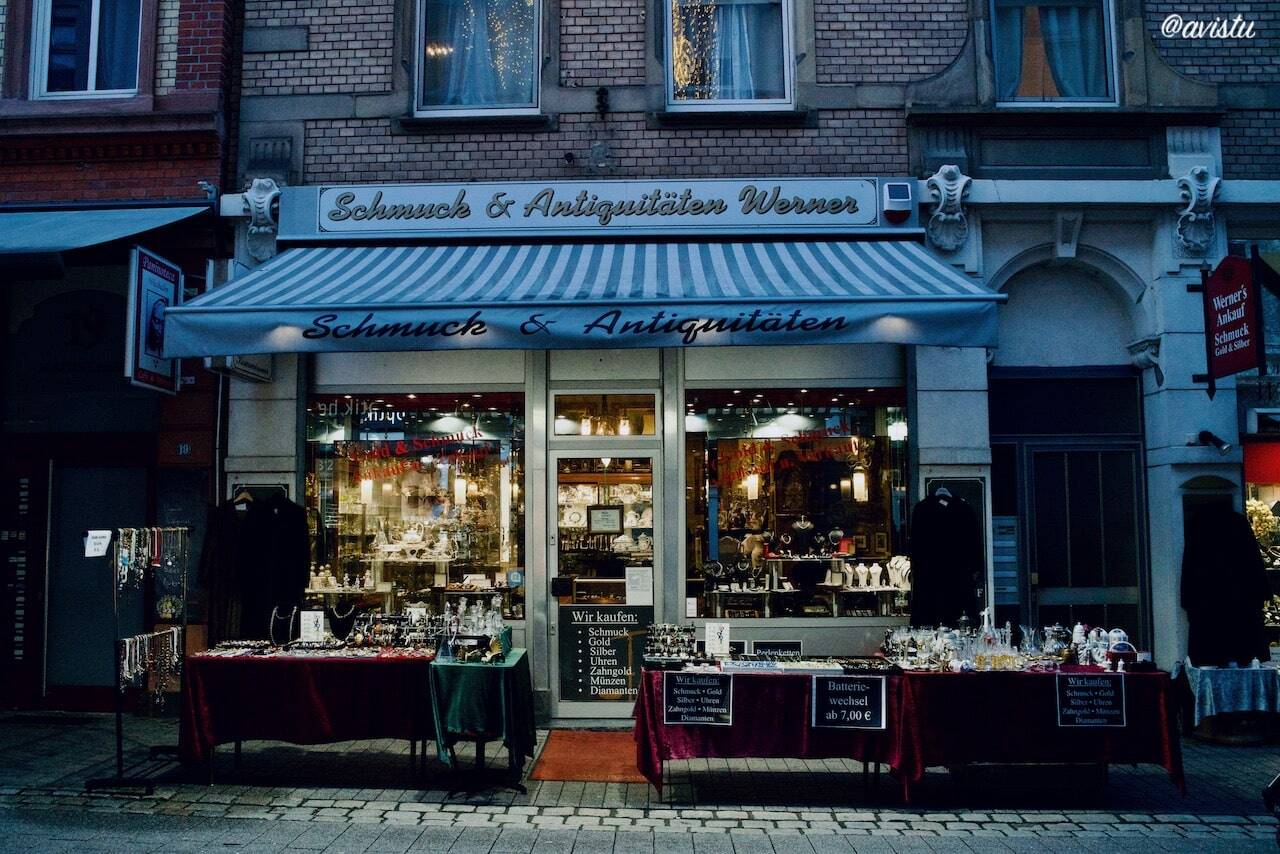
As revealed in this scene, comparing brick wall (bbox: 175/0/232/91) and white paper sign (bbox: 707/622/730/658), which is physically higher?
brick wall (bbox: 175/0/232/91)

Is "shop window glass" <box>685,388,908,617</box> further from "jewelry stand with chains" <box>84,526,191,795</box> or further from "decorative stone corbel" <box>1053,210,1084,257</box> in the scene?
"jewelry stand with chains" <box>84,526,191,795</box>

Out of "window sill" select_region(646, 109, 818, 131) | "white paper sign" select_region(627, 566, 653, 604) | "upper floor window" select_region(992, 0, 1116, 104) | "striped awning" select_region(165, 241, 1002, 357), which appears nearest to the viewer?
"striped awning" select_region(165, 241, 1002, 357)

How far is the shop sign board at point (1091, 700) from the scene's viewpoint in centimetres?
613

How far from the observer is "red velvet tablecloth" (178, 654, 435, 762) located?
6586mm

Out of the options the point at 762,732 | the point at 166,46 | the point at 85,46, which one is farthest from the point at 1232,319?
the point at 85,46

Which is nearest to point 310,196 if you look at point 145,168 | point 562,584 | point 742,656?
point 145,168

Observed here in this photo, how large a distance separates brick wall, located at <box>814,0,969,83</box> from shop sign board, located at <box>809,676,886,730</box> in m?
5.39

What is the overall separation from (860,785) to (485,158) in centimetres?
602

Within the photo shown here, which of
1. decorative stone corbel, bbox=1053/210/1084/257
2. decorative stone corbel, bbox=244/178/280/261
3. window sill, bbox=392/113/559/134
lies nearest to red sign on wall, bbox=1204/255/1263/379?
decorative stone corbel, bbox=1053/210/1084/257

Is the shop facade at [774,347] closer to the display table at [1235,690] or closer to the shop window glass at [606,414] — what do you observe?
the shop window glass at [606,414]

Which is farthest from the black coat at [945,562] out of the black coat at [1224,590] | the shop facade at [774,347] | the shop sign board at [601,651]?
the shop sign board at [601,651]

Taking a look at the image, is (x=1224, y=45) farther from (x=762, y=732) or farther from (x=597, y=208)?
(x=762, y=732)

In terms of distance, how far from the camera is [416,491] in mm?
8812

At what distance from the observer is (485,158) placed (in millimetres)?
8750
